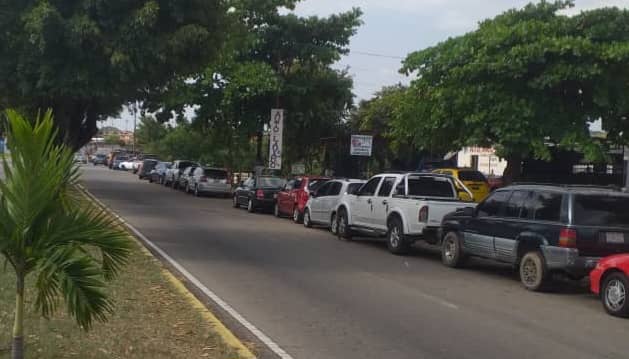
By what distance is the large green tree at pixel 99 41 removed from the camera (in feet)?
54.2

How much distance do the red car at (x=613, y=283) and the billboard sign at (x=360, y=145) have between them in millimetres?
22284

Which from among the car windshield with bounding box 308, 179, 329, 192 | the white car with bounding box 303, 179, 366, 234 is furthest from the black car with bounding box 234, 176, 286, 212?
the white car with bounding box 303, 179, 366, 234

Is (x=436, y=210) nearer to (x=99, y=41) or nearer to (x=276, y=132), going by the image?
(x=99, y=41)

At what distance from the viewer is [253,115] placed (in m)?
38.6

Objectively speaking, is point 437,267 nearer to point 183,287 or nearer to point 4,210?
point 183,287

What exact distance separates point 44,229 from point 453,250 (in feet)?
34.2

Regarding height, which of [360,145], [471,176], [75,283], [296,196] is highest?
[360,145]

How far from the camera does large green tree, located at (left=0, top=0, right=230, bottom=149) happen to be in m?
16.5

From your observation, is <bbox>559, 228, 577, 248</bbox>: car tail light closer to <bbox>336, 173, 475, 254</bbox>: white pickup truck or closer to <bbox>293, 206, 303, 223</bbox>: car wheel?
<bbox>336, 173, 475, 254</bbox>: white pickup truck

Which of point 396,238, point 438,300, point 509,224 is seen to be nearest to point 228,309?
point 438,300

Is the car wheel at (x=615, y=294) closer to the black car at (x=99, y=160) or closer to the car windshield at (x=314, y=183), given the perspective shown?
the car windshield at (x=314, y=183)

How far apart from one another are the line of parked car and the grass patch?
561 cm

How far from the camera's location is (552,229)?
12.6 meters

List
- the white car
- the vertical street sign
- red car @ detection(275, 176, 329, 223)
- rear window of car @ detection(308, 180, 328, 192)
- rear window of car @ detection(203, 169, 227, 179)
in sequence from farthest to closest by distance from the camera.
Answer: rear window of car @ detection(203, 169, 227, 179) < the vertical street sign < red car @ detection(275, 176, 329, 223) < rear window of car @ detection(308, 180, 328, 192) < the white car
